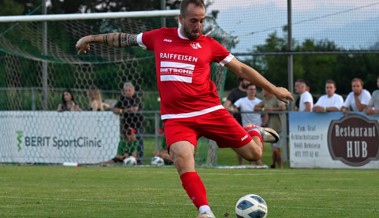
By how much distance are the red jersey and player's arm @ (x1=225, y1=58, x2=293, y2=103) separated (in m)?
0.11

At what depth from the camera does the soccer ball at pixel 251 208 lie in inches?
347

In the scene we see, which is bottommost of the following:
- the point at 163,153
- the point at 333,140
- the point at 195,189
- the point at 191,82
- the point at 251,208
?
the point at 163,153

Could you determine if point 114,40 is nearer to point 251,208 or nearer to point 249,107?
point 251,208

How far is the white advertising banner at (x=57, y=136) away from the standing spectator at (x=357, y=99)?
5.00m

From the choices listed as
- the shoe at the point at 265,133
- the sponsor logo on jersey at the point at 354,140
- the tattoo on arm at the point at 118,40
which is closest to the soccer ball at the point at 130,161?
the sponsor logo on jersey at the point at 354,140

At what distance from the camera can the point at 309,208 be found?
33.9ft

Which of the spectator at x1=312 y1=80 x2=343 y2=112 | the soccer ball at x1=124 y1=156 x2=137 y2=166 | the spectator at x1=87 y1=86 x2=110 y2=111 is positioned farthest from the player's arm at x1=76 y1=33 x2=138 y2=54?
the spectator at x1=87 y1=86 x2=110 y2=111

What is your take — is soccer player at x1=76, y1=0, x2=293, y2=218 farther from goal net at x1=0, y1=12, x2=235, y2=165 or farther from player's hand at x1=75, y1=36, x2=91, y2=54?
goal net at x1=0, y1=12, x2=235, y2=165

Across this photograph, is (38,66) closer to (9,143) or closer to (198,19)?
(9,143)

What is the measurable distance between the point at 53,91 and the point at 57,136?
14.1ft

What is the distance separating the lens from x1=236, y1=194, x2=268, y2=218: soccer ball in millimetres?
8820

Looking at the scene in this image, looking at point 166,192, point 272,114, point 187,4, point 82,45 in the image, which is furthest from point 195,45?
point 272,114

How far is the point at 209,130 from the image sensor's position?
938cm

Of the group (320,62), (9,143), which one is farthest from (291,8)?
(320,62)
